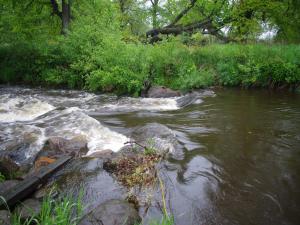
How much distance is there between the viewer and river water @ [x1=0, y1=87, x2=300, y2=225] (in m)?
3.93

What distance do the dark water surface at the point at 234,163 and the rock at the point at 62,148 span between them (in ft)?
4.89

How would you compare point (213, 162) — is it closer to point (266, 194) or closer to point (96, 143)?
point (266, 194)

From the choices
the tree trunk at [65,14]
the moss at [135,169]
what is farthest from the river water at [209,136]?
the tree trunk at [65,14]

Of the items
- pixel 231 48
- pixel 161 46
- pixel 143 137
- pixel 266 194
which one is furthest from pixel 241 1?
pixel 266 194

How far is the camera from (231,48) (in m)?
13.6

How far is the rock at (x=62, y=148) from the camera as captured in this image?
5.71 m

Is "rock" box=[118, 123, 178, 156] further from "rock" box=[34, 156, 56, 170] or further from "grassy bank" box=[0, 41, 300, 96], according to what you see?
"grassy bank" box=[0, 41, 300, 96]

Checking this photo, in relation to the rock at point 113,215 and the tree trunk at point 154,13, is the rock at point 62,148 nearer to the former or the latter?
the rock at point 113,215

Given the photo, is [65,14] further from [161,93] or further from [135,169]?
[135,169]

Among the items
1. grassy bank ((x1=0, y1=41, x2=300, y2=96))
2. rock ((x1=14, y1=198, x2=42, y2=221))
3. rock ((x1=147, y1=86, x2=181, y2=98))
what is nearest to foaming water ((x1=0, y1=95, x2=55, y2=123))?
grassy bank ((x1=0, y1=41, x2=300, y2=96))

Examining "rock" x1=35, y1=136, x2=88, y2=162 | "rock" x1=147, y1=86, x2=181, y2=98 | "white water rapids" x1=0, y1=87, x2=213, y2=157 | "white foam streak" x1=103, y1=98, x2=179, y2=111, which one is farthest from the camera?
"rock" x1=147, y1=86, x2=181, y2=98

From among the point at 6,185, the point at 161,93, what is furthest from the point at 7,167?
the point at 161,93

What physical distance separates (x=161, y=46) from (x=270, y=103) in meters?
5.72

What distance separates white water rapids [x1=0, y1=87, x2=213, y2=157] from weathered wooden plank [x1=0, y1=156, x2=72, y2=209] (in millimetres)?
1088
